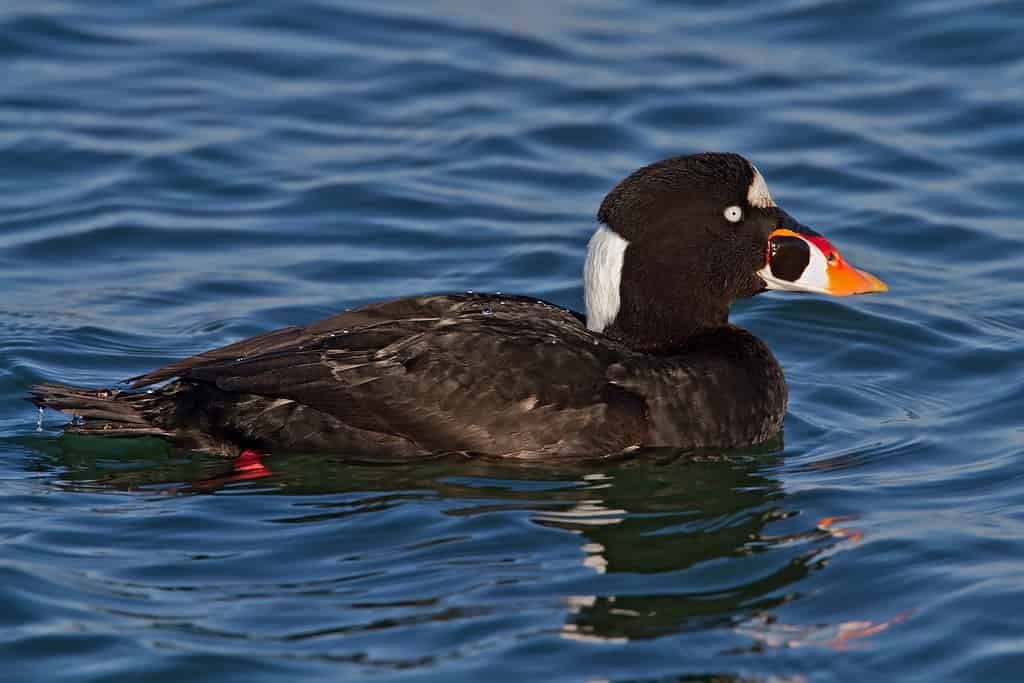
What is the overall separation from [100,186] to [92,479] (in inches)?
181

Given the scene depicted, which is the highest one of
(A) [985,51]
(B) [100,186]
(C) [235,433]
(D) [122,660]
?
(A) [985,51]

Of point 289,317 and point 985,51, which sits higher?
point 985,51

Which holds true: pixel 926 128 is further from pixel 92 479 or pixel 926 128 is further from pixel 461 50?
pixel 92 479

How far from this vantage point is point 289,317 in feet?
31.0

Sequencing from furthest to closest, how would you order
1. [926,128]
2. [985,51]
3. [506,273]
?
1. [985,51]
2. [926,128]
3. [506,273]

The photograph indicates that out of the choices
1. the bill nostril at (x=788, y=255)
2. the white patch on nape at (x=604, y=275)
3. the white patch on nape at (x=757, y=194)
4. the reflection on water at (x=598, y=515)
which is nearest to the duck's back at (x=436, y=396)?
the reflection on water at (x=598, y=515)

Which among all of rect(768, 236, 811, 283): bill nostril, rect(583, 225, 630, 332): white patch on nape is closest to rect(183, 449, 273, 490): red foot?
rect(583, 225, 630, 332): white patch on nape

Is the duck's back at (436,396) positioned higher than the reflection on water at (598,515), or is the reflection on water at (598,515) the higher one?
Answer: the duck's back at (436,396)

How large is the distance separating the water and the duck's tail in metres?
0.16

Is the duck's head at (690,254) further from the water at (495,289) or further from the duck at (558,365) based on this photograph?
the water at (495,289)

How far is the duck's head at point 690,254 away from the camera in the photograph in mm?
7551

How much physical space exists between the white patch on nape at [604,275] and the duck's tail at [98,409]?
1.98m

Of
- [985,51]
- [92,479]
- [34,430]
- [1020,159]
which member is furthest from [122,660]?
[985,51]

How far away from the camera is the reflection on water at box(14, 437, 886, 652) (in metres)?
5.83
